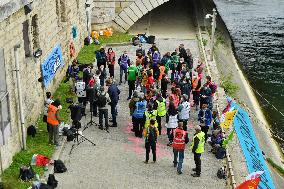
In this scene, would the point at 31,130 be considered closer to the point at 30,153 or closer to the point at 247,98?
the point at 30,153

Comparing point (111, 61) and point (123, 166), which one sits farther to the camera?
point (111, 61)

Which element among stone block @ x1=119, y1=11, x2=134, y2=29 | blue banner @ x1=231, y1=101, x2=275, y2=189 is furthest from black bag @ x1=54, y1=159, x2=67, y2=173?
stone block @ x1=119, y1=11, x2=134, y2=29

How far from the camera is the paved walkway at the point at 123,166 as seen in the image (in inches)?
818

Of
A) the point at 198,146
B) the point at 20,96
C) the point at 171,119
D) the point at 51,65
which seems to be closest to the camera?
the point at 198,146

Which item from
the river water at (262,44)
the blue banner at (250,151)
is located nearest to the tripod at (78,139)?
the blue banner at (250,151)

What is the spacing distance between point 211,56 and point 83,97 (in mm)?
12828

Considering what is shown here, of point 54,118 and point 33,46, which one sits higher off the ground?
point 33,46

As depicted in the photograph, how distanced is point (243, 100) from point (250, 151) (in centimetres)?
1011

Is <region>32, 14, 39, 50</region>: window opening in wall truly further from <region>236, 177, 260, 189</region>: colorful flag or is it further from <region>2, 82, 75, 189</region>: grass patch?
<region>236, 177, 260, 189</region>: colorful flag

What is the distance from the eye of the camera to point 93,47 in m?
37.5

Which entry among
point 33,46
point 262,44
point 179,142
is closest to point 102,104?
point 33,46

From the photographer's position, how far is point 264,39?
163ft

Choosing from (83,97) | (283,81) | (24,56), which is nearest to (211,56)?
(283,81)

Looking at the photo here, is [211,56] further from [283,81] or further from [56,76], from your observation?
[56,76]
